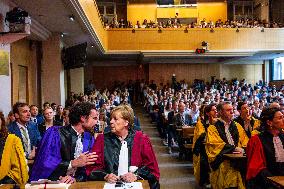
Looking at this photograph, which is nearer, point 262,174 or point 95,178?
point 95,178

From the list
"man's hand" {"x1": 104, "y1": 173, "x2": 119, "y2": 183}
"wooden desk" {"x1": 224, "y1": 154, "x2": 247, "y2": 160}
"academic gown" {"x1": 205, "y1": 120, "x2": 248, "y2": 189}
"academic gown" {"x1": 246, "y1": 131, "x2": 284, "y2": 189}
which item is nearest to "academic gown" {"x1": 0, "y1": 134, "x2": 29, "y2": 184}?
"man's hand" {"x1": 104, "y1": 173, "x2": 119, "y2": 183}

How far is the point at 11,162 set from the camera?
393 cm

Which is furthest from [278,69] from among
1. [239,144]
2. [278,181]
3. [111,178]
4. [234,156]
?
[111,178]

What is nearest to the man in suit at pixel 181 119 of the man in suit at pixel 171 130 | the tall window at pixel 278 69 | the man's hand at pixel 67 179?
the man in suit at pixel 171 130

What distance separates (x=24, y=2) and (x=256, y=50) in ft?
49.6

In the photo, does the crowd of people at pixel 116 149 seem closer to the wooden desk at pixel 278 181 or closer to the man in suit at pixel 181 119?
the wooden desk at pixel 278 181

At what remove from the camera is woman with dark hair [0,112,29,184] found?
12.7 ft

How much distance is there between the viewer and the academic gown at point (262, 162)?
15.2 ft

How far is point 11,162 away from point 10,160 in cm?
2

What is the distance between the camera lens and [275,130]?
4754 millimetres

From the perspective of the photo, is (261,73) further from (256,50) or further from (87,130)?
(87,130)

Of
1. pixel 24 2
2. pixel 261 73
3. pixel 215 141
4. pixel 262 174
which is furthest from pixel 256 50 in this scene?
pixel 262 174

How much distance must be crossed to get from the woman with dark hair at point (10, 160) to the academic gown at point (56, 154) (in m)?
0.13

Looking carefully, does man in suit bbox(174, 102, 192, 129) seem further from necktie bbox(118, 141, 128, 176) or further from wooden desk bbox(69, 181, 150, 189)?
wooden desk bbox(69, 181, 150, 189)
